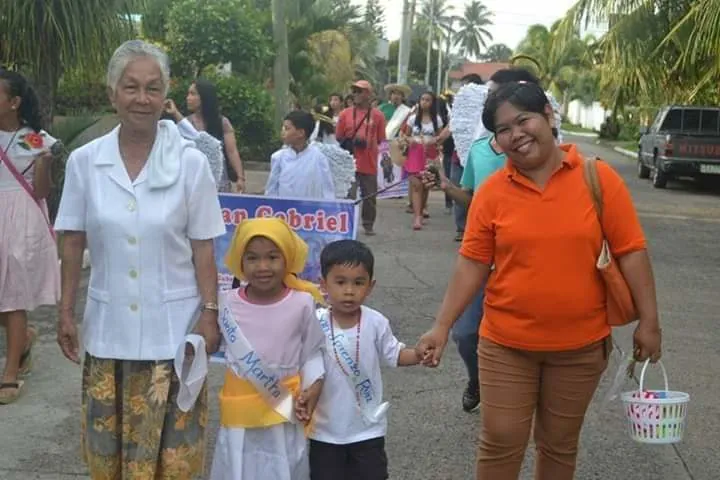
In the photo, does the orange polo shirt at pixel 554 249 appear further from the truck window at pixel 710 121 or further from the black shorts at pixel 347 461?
the truck window at pixel 710 121

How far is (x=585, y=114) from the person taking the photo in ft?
266

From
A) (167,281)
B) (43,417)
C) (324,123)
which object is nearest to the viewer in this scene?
(167,281)

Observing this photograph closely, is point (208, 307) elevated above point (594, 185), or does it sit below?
below

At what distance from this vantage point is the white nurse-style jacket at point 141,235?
10.5 ft

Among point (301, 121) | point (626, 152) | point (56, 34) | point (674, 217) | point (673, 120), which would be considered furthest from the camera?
point (626, 152)

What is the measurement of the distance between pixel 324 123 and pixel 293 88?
1892cm

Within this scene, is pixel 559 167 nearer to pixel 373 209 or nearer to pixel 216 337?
pixel 216 337

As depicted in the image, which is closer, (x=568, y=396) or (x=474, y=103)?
(x=568, y=396)

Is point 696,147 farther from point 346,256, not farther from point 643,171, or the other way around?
point 346,256

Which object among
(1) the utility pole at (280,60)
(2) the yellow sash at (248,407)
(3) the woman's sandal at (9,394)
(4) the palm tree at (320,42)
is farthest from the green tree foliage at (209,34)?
(2) the yellow sash at (248,407)

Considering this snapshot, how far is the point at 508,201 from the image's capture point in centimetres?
353

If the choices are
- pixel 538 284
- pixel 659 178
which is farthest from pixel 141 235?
pixel 659 178

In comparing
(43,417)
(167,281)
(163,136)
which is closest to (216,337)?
(167,281)

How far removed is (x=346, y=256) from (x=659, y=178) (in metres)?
17.9
